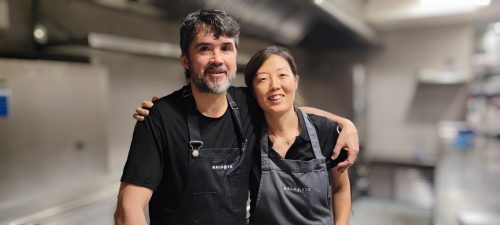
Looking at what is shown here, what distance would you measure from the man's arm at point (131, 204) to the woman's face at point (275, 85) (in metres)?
0.44

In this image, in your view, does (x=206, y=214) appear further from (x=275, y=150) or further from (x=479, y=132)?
(x=479, y=132)

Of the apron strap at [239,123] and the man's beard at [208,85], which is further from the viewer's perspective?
the apron strap at [239,123]

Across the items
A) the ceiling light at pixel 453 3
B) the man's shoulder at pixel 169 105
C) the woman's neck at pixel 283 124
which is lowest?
Answer: the woman's neck at pixel 283 124

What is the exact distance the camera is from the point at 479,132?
356cm

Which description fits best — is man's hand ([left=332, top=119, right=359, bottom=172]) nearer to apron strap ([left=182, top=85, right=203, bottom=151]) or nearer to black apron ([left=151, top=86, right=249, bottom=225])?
black apron ([left=151, top=86, right=249, bottom=225])

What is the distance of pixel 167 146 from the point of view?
41.4 inches

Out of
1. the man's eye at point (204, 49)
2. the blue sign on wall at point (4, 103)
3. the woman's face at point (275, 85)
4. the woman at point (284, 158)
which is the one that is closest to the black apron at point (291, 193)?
the woman at point (284, 158)

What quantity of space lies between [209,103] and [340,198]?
0.55 m

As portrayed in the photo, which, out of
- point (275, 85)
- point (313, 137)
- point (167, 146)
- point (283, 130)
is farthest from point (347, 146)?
point (167, 146)

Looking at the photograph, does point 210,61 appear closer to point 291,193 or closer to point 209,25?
point 209,25

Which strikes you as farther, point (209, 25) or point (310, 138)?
point (310, 138)

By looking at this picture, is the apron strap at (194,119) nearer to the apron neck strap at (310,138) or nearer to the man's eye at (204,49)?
the apron neck strap at (310,138)

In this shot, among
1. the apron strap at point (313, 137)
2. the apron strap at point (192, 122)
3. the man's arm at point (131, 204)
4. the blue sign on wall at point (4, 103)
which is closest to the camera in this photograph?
the man's arm at point (131, 204)

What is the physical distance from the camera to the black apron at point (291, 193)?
3.73 feet
